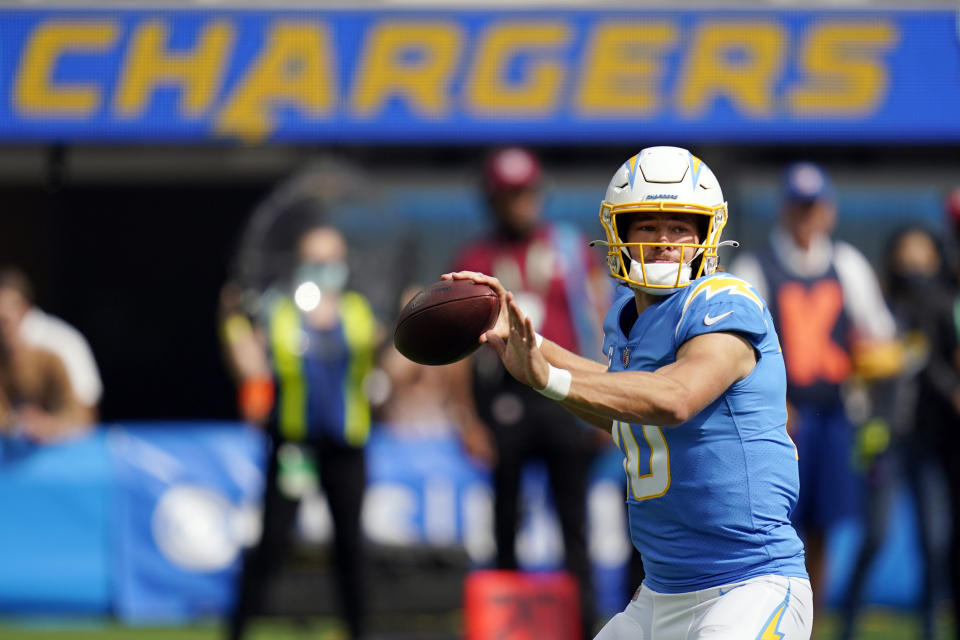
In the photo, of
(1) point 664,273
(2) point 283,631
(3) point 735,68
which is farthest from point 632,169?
(3) point 735,68

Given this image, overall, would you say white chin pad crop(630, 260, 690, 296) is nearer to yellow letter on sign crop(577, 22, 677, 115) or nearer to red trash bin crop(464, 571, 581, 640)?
red trash bin crop(464, 571, 581, 640)

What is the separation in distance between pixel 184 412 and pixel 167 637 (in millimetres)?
3912

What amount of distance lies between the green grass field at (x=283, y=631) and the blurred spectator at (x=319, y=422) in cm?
118

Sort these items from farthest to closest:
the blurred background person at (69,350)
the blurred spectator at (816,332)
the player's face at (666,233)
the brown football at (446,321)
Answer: the blurred background person at (69,350)
the blurred spectator at (816,332)
the player's face at (666,233)
the brown football at (446,321)

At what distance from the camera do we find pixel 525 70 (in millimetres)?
8938

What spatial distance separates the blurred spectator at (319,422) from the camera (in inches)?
240

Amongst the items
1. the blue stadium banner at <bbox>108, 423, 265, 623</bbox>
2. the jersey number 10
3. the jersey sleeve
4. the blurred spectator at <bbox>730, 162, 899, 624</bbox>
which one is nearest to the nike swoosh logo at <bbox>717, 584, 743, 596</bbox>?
the jersey number 10

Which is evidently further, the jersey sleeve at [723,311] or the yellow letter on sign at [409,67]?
the yellow letter on sign at [409,67]

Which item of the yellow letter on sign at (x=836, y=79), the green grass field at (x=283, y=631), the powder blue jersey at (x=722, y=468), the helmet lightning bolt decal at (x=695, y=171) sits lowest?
the green grass field at (x=283, y=631)

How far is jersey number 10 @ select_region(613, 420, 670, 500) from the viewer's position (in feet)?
11.1

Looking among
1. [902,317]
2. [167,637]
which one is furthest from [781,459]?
[167,637]

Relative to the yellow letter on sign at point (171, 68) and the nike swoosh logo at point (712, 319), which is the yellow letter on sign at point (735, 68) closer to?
the yellow letter on sign at point (171, 68)

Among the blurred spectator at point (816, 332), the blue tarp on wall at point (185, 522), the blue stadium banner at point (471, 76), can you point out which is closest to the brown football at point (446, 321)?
the blurred spectator at point (816, 332)

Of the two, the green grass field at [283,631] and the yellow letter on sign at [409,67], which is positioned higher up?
the yellow letter on sign at [409,67]
